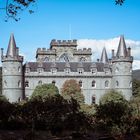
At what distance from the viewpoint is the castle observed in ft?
230

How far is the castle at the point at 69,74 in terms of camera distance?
70.1 metres

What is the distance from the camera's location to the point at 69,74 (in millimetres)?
72875

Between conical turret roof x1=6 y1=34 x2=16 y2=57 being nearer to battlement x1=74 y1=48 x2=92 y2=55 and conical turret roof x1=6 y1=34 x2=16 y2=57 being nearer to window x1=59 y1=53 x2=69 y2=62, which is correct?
window x1=59 y1=53 x2=69 y2=62

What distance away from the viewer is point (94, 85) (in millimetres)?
73312

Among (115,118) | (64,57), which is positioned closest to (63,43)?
(64,57)

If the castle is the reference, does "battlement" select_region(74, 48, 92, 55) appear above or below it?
above

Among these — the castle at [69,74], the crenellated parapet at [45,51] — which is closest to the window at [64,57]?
the crenellated parapet at [45,51]

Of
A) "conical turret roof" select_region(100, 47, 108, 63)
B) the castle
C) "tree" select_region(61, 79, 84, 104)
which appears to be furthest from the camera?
"conical turret roof" select_region(100, 47, 108, 63)

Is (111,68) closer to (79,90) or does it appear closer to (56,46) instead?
(79,90)

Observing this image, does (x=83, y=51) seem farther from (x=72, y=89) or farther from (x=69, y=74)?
(x=72, y=89)

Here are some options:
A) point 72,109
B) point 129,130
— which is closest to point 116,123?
point 129,130

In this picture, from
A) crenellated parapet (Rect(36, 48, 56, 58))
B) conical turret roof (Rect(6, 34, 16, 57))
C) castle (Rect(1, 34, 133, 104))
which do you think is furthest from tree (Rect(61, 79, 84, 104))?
crenellated parapet (Rect(36, 48, 56, 58))

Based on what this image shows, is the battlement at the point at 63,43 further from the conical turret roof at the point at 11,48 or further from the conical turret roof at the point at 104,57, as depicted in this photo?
the conical turret roof at the point at 11,48

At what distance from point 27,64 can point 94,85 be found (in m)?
11.6
